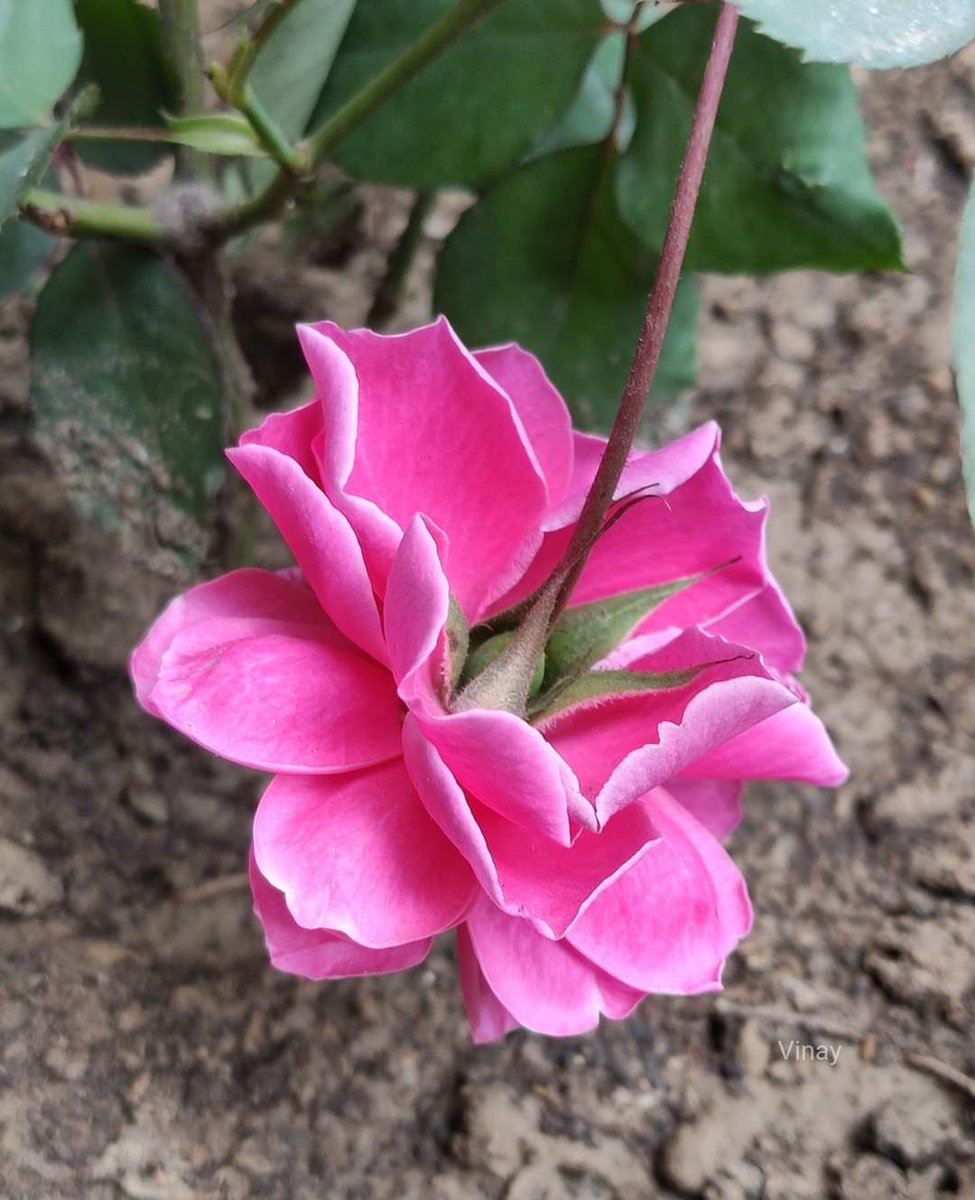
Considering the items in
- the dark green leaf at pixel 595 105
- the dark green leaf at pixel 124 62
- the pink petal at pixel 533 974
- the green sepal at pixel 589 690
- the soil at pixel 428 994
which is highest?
the dark green leaf at pixel 124 62

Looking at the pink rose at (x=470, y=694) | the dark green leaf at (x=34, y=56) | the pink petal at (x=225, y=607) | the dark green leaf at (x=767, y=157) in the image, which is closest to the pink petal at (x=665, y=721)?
the pink rose at (x=470, y=694)

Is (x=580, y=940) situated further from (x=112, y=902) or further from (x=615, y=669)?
(x=112, y=902)

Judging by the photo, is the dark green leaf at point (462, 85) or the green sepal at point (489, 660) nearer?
the green sepal at point (489, 660)

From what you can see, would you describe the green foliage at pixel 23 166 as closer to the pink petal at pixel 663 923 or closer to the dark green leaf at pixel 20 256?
the dark green leaf at pixel 20 256

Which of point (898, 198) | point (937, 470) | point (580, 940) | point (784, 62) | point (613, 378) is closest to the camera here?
point (580, 940)

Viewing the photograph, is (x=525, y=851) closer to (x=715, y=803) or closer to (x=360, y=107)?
(x=715, y=803)

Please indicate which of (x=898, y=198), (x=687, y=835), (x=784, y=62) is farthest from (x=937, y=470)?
(x=687, y=835)

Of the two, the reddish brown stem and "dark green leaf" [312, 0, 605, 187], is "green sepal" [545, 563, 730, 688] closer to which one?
the reddish brown stem
